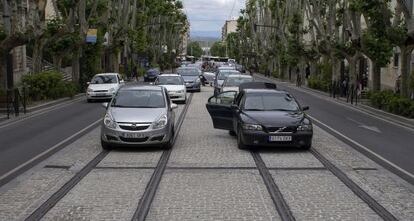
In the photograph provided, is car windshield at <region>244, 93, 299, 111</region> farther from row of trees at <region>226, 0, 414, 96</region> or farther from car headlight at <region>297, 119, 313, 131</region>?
row of trees at <region>226, 0, 414, 96</region>

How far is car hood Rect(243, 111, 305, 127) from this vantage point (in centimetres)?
1409

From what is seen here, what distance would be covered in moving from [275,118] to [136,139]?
3142 millimetres

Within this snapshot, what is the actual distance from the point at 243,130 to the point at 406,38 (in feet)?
45.9

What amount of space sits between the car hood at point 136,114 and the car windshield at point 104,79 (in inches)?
780

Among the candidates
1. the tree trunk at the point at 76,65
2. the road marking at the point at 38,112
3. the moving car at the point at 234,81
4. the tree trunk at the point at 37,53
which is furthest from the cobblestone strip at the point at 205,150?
the tree trunk at the point at 76,65

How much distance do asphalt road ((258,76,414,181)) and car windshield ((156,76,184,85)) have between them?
764 centimetres

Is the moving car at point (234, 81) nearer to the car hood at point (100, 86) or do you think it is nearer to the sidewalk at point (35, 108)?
the car hood at point (100, 86)

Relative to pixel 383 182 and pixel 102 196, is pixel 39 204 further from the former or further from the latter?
pixel 383 182

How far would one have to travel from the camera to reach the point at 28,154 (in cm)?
1399

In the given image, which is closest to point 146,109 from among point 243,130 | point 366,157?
point 243,130

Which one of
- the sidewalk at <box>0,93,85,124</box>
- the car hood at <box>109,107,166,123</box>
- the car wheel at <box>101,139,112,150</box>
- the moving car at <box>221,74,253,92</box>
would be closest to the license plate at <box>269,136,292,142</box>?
the car hood at <box>109,107,166,123</box>

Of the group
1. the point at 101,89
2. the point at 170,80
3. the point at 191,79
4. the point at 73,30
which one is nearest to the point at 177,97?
the point at 170,80

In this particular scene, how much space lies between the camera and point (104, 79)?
3500 cm

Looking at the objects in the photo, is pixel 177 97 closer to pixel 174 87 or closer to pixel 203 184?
pixel 174 87
